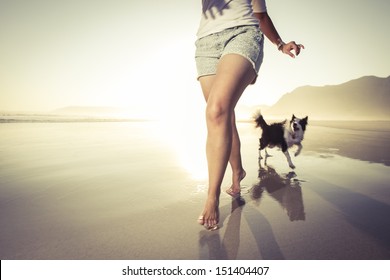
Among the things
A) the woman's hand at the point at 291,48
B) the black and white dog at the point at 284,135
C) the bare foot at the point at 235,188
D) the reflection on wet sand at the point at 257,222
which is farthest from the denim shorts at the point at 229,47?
the black and white dog at the point at 284,135

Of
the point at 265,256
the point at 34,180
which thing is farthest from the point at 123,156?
the point at 265,256

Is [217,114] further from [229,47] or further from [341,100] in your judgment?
[341,100]

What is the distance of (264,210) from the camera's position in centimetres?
221

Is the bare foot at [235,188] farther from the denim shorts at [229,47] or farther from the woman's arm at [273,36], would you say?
the woman's arm at [273,36]

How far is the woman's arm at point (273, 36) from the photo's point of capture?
2519 mm

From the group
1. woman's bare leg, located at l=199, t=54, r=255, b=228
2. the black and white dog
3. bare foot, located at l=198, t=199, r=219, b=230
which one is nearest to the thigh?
woman's bare leg, located at l=199, t=54, r=255, b=228

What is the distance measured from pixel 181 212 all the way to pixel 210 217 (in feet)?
1.27

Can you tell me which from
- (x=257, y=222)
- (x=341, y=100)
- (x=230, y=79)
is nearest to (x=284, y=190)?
(x=257, y=222)

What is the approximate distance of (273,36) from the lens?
2711 millimetres

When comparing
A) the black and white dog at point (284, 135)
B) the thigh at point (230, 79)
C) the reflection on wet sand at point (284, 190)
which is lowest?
the reflection on wet sand at point (284, 190)

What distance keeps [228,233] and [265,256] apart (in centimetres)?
34

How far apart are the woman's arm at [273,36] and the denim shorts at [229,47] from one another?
0.48 meters

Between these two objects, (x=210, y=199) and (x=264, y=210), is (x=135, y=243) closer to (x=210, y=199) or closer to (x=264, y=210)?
(x=210, y=199)
